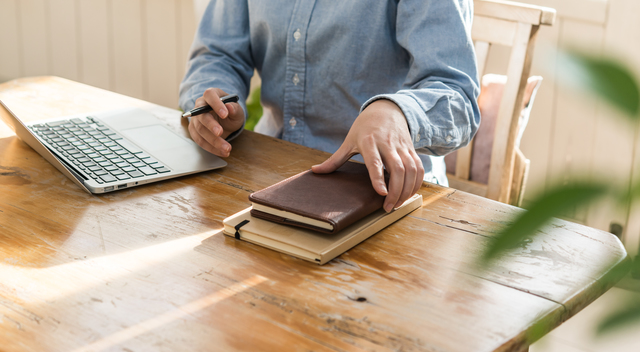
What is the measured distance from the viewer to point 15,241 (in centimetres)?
62

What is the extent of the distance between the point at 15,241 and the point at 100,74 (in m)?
2.70

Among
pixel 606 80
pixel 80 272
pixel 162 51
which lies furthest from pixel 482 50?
pixel 162 51

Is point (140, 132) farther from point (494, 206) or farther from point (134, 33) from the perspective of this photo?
point (134, 33)

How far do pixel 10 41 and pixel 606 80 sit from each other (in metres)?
3.59

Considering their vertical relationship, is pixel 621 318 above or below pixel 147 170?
above

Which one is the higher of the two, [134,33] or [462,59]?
[462,59]

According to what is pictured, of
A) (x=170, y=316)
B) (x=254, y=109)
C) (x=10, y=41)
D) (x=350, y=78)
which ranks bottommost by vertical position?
(x=254, y=109)

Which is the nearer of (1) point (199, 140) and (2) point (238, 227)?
(2) point (238, 227)

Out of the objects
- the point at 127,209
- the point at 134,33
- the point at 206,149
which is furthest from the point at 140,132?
the point at 134,33

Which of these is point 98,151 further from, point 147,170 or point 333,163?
point 333,163

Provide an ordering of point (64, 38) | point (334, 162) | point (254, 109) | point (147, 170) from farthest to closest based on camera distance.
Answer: point (64, 38) < point (254, 109) < point (147, 170) < point (334, 162)

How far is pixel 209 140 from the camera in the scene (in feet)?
2.97

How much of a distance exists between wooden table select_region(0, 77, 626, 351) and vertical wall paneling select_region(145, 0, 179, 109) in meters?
2.31

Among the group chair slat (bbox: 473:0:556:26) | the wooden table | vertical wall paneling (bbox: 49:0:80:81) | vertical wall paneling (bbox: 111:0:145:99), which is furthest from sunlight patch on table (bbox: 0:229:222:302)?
vertical wall paneling (bbox: 49:0:80:81)
